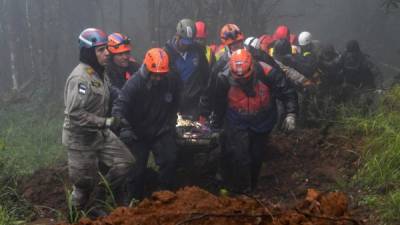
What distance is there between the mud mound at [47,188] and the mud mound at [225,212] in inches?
127

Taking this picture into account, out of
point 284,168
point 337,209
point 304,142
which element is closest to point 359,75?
point 304,142

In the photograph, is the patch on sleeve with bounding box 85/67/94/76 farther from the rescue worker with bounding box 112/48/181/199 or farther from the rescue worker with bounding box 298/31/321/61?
the rescue worker with bounding box 298/31/321/61

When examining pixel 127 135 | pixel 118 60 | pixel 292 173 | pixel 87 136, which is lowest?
pixel 292 173

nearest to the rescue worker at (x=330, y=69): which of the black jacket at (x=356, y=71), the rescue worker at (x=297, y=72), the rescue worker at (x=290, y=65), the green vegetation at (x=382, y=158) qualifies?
the black jacket at (x=356, y=71)

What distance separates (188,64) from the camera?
815 centimetres

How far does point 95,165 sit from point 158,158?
1.03 meters

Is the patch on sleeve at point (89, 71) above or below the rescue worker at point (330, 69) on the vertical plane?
above

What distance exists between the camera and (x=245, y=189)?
6699 millimetres

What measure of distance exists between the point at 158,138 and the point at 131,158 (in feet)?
2.37

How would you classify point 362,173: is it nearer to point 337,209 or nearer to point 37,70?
point 337,209

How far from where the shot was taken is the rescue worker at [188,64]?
814 cm

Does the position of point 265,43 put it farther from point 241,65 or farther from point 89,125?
point 89,125

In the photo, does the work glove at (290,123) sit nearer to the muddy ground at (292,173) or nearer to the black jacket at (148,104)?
the muddy ground at (292,173)

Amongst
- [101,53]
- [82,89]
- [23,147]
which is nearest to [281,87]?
[101,53]
